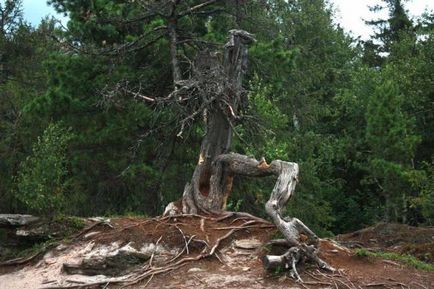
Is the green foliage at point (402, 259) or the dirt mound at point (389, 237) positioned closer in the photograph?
the green foliage at point (402, 259)

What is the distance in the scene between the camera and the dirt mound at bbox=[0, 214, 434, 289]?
747 cm

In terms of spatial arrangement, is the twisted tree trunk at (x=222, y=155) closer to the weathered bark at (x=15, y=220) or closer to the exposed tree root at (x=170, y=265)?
the exposed tree root at (x=170, y=265)

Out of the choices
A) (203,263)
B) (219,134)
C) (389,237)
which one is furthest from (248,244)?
(389,237)

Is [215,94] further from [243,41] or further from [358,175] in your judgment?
[358,175]

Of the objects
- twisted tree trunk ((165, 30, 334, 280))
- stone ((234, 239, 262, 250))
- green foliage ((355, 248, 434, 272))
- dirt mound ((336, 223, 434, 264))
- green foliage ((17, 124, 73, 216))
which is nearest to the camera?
green foliage ((355, 248, 434, 272))

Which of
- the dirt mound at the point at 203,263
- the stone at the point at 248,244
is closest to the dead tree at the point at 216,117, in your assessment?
the dirt mound at the point at 203,263

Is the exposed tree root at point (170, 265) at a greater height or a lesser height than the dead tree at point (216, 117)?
lesser

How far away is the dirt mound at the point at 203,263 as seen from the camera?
24.5ft

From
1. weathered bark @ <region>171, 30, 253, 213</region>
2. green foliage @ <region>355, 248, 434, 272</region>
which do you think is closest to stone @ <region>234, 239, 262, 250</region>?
weathered bark @ <region>171, 30, 253, 213</region>

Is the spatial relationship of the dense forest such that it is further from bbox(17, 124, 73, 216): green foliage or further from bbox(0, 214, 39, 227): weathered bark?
bbox(0, 214, 39, 227): weathered bark

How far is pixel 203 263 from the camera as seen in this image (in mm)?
8227

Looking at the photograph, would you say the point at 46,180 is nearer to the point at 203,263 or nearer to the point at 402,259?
the point at 203,263

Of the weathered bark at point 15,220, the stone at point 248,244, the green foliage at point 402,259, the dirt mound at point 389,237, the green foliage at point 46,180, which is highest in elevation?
the green foliage at point 46,180

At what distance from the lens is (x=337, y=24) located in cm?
3475
